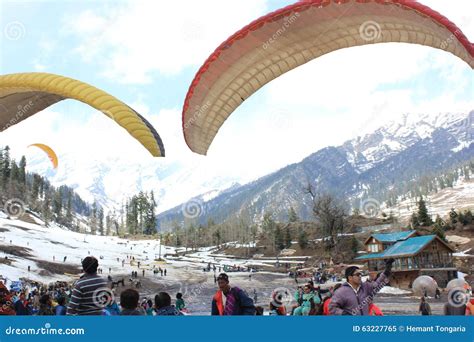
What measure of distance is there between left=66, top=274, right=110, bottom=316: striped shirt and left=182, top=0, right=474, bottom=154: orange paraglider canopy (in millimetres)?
5219

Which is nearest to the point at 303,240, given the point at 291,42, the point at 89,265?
the point at 291,42

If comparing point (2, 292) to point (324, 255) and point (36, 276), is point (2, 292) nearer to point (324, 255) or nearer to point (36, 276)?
point (36, 276)

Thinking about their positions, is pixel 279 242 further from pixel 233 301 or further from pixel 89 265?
pixel 89 265

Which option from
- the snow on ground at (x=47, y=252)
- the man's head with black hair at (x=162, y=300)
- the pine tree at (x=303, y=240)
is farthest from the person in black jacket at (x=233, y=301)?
the pine tree at (x=303, y=240)

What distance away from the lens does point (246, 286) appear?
1273 inches

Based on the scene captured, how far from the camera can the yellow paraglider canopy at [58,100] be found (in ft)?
25.7

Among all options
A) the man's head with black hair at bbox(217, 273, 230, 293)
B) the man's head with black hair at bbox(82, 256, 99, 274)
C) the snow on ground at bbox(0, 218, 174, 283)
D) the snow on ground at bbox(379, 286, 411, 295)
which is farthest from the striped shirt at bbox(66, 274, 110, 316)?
the snow on ground at bbox(0, 218, 174, 283)

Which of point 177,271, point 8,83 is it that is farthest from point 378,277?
point 177,271

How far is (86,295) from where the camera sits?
4688 mm

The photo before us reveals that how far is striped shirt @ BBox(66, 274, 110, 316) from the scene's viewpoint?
15.4 feet

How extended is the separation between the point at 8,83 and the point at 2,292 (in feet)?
17.5

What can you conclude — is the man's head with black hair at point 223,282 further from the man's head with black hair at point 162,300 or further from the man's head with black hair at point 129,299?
the man's head with black hair at point 129,299

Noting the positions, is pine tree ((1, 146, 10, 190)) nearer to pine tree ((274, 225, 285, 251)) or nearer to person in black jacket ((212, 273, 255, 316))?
pine tree ((274, 225, 285, 251))

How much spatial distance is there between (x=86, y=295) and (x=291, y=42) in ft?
21.8
